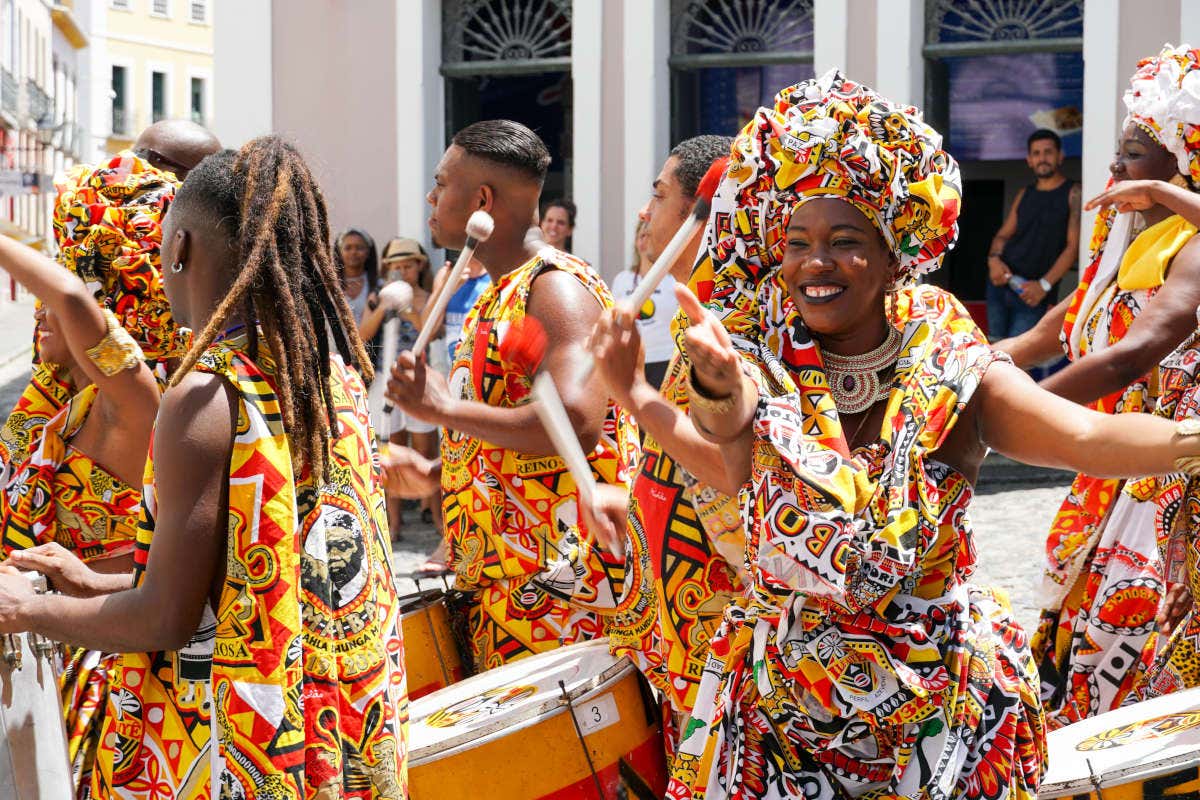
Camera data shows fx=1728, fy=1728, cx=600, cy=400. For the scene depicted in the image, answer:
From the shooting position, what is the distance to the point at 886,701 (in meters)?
Answer: 2.88

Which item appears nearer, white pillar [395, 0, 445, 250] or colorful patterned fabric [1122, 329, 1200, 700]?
colorful patterned fabric [1122, 329, 1200, 700]

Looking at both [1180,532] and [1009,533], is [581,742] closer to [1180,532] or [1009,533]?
[1180,532]

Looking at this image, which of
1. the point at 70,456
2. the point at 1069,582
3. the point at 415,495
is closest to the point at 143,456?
the point at 70,456

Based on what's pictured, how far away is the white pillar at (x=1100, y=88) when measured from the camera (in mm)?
11766

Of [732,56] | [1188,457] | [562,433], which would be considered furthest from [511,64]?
[1188,457]

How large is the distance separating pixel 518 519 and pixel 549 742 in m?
0.93

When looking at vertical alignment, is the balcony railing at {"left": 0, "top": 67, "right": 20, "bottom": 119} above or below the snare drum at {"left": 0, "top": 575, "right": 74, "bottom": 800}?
above

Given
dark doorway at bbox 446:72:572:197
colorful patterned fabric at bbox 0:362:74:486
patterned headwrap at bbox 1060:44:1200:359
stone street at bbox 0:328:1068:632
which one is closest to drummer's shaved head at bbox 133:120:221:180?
colorful patterned fabric at bbox 0:362:74:486

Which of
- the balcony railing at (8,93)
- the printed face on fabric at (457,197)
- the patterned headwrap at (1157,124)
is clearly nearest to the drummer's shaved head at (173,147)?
the printed face on fabric at (457,197)

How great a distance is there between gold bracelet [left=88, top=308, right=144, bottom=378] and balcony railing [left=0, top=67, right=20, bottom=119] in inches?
1748

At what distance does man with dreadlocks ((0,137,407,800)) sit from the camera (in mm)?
2826

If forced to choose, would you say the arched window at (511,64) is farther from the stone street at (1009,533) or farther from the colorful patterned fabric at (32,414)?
the colorful patterned fabric at (32,414)

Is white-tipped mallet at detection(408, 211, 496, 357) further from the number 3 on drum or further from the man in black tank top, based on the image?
the man in black tank top

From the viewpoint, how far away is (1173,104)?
470 cm
